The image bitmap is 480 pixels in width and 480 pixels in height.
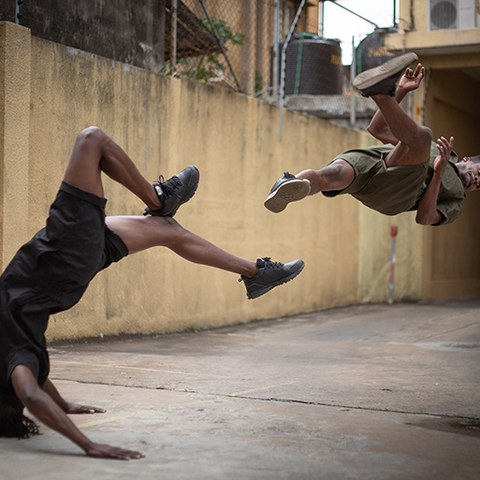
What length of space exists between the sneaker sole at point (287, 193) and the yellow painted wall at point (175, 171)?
321 centimetres

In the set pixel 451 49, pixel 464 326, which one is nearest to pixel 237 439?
pixel 464 326

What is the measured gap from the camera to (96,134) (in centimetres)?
457

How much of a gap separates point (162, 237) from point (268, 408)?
4.82 ft

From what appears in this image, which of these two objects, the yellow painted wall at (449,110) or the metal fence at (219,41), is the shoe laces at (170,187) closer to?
the metal fence at (219,41)

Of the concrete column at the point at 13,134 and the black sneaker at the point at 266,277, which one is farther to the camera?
the concrete column at the point at 13,134

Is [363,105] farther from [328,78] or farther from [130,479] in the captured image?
[130,479]

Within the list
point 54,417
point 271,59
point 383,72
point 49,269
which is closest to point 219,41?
point 271,59

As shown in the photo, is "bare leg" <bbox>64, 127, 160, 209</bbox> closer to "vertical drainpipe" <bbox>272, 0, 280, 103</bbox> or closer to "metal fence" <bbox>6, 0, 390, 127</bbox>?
"metal fence" <bbox>6, 0, 390, 127</bbox>

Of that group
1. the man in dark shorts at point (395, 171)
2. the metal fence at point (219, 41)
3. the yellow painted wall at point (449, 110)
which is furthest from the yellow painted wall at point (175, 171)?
the man in dark shorts at point (395, 171)

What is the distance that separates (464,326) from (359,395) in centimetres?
587

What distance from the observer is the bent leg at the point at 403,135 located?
5.95 m

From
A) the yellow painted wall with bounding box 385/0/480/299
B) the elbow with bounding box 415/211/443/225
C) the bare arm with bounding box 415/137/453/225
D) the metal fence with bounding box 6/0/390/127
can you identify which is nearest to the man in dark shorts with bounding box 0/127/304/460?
the bare arm with bounding box 415/137/453/225

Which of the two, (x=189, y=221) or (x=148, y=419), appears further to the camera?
(x=189, y=221)

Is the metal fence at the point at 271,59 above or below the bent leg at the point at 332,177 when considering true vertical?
above
